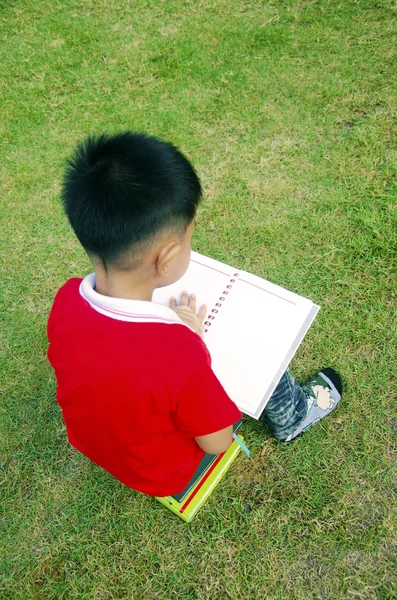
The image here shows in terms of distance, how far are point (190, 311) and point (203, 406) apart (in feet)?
1.35

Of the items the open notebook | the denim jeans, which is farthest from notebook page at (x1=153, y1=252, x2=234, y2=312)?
the denim jeans

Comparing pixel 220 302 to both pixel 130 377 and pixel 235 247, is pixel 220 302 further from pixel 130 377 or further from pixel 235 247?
pixel 235 247

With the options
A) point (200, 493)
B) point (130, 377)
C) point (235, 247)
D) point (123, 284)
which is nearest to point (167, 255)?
point (123, 284)

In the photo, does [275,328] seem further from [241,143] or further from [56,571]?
[241,143]

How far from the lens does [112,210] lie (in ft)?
3.25

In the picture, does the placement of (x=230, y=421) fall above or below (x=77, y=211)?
below

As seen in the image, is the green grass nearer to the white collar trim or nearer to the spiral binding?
the spiral binding

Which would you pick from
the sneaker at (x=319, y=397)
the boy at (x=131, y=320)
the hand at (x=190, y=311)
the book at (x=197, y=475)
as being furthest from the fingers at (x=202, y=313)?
the sneaker at (x=319, y=397)

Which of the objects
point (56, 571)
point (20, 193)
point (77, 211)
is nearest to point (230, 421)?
point (77, 211)

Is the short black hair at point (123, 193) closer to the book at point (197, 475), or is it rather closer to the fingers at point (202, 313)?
the fingers at point (202, 313)

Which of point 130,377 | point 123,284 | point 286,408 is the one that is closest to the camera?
point 130,377

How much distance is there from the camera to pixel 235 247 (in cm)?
231

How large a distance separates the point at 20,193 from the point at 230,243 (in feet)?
4.26

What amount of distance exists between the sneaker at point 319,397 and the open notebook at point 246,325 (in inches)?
17.9
